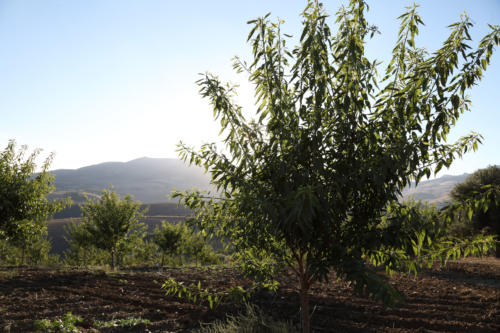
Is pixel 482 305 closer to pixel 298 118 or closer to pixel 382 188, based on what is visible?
pixel 382 188

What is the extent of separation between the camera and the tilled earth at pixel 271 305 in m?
7.47

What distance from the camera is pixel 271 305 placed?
9.50m

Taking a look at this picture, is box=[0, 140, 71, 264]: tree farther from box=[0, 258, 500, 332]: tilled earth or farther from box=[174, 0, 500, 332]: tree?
box=[174, 0, 500, 332]: tree

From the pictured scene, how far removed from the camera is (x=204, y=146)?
4.09 meters

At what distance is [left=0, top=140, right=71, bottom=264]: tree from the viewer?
12.7 meters

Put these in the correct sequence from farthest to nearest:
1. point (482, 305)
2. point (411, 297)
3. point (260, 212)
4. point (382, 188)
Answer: point (411, 297), point (482, 305), point (382, 188), point (260, 212)

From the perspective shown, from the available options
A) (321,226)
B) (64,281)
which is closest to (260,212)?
(321,226)

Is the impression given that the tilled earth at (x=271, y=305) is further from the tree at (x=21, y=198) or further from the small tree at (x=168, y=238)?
the small tree at (x=168, y=238)

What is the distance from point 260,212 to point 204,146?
1379mm

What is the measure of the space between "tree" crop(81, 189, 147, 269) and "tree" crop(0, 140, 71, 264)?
480cm

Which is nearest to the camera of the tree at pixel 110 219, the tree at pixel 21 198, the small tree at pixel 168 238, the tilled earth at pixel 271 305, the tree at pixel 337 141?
the tree at pixel 337 141

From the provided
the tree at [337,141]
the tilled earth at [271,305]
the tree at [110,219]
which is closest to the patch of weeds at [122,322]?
the tilled earth at [271,305]

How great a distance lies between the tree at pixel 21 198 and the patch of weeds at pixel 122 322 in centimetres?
825

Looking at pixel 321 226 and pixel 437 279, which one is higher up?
pixel 321 226
